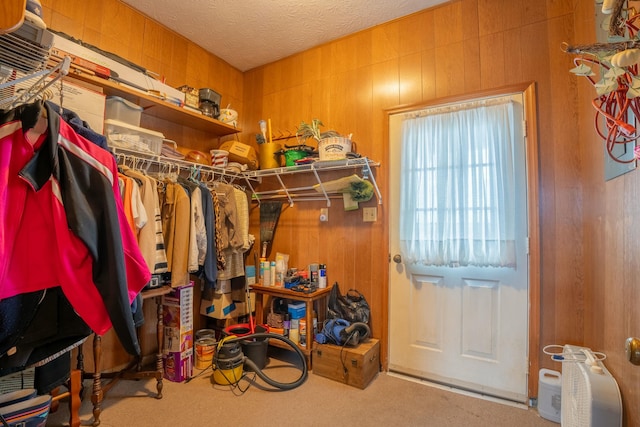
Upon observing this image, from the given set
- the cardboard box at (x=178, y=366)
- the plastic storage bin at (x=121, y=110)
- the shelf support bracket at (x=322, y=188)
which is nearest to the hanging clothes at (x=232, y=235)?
the cardboard box at (x=178, y=366)

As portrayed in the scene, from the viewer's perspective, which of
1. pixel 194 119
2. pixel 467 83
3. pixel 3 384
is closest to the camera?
pixel 3 384

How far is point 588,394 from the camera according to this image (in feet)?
3.90

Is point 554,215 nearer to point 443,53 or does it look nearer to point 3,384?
A: point 443,53

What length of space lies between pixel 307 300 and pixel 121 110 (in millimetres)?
1976

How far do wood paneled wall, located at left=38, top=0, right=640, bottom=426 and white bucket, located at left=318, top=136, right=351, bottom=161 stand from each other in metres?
0.25

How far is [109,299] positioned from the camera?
0.89 metres

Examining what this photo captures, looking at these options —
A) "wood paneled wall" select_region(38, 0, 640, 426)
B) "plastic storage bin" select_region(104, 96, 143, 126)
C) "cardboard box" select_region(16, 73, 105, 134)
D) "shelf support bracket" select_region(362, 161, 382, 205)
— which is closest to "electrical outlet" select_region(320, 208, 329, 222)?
"wood paneled wall" select_region(38, 0, 640, 426)

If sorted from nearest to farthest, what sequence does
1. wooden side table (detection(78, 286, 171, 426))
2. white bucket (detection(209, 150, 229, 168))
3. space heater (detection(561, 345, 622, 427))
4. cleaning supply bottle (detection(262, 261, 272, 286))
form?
space heater (detection(561, 345, 622, 427))
wooden side table (detection(78, 286, 171, 426))
cleaning supply bottle (detection(262, 261, 272, 286))
white bucket (detection(209, 150, 229, 168))

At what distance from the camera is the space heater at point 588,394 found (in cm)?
111

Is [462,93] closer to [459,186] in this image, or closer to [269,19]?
[459,186]

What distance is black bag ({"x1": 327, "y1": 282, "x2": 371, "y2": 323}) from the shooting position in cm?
244

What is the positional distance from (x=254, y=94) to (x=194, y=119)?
95 cm

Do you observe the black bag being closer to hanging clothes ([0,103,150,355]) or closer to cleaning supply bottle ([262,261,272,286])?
cleaning supply bottle ([262,261,272,286])

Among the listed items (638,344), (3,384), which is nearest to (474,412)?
(638,344)
